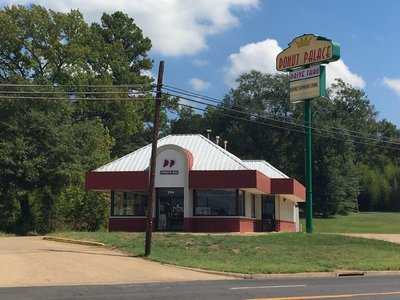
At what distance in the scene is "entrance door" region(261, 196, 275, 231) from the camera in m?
50.6

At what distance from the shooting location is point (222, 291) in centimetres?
1775

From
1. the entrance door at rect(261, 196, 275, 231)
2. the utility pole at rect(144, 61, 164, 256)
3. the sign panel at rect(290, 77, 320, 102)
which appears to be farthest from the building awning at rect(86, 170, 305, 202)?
the utility pole at rect(144, 61, 164, 256)

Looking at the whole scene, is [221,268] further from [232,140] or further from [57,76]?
[232,140]

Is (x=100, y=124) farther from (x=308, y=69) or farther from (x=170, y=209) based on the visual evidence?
(x=308, y=69)

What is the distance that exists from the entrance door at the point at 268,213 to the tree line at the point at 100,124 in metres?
8.07

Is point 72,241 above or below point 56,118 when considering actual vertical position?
below

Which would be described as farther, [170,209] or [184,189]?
[170,209]

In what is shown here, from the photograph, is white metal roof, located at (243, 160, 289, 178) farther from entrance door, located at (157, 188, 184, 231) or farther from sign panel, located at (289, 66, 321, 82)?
sign panel, located at (289, 66, 321, 82)

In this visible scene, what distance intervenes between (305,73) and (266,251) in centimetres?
1485

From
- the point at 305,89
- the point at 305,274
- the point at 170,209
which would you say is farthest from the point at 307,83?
the point at 305,274

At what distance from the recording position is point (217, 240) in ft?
109

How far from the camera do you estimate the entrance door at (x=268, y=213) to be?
166 ft

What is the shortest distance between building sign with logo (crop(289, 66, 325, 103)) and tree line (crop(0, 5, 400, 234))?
1048cm

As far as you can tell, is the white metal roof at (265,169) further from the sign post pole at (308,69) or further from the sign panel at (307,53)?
the sign panel at (307,53)
